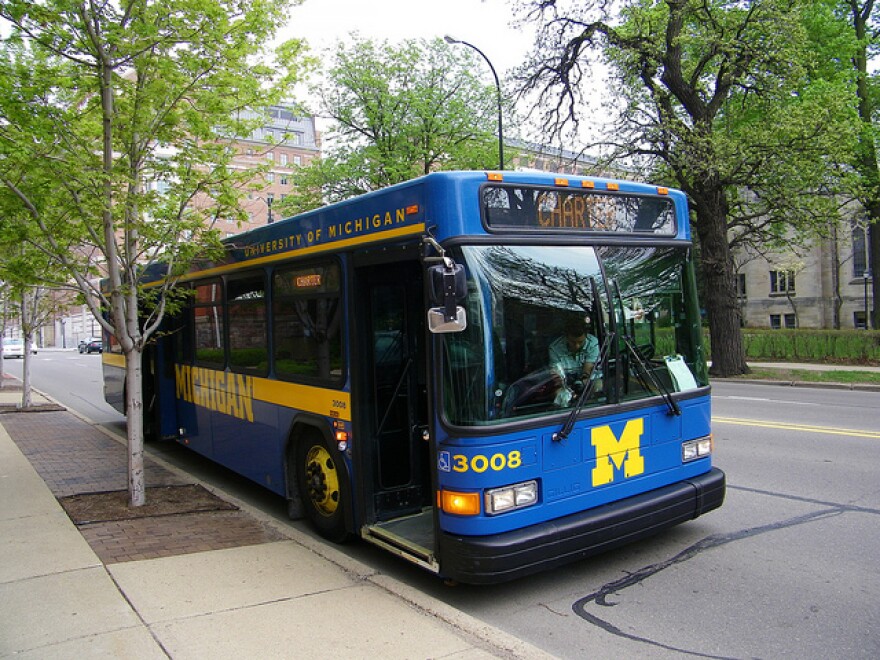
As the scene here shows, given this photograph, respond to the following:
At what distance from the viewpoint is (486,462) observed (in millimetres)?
4176

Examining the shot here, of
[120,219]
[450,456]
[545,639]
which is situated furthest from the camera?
[120,219]

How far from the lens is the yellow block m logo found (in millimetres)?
4676

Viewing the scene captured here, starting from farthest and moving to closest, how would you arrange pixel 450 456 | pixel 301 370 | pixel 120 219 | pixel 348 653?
pixel 120 219 < pixel 301 370 < pixel 450 456 < pixel 348 653

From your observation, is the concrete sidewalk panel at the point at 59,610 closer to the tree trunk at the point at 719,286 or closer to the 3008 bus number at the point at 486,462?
the 3008 bus number at the point at 486,462

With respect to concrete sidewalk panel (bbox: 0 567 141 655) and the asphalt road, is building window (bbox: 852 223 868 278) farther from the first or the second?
concrete sidewalk panel (bbox: 0 567 141 655)

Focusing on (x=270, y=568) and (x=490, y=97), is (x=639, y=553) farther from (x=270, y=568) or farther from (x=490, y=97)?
(x=490, y=97)

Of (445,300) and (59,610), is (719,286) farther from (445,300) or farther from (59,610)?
(59,610)

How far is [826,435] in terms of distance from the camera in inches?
388

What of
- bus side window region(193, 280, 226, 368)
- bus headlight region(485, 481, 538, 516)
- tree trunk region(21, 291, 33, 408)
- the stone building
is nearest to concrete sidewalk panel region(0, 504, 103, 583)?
bus side window region(193, 280, 226, 368)

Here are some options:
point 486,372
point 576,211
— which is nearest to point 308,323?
point 486,372

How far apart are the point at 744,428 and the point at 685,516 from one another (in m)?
6.32

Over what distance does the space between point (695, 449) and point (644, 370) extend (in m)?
0.92

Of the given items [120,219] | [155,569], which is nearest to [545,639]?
[155,569]

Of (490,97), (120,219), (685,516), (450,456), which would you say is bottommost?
(685,516)
